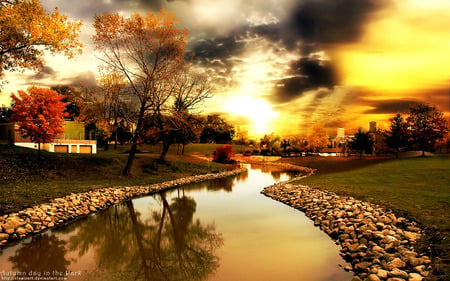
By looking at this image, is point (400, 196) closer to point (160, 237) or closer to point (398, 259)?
point (398, 259)

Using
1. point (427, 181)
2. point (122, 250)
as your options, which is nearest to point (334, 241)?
point (122, 250)

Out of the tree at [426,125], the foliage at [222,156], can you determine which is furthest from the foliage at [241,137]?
the tree at [426,125]

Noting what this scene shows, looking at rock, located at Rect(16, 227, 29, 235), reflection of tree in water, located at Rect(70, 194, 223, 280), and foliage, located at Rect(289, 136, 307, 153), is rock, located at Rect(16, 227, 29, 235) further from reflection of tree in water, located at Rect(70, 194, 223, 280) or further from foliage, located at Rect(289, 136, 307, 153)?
foliage, located at Rect(289, 136, 307, 153)

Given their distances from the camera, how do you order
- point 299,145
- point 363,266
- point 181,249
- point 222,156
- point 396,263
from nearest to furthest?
point 396,263
point 363,266
point 181,249
point 222,156
point 299,145

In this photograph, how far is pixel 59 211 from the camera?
13.5 m

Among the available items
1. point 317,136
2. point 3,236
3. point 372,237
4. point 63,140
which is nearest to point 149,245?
point 3,236

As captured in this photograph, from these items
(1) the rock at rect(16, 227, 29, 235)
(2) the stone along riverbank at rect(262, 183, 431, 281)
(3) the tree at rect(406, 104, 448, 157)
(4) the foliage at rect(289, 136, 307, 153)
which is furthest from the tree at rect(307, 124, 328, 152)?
(1) the rock at rect(16, 227, 29, 235)

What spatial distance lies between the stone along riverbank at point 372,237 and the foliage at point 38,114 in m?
24.1

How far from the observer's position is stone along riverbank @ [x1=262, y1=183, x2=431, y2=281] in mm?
7179

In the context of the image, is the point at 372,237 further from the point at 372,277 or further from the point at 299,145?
the point at 299,145

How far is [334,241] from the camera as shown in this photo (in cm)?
1085

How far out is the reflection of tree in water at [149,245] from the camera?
826cm

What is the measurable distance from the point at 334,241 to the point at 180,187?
56.7ft

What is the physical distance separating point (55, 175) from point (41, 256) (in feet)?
50.2
